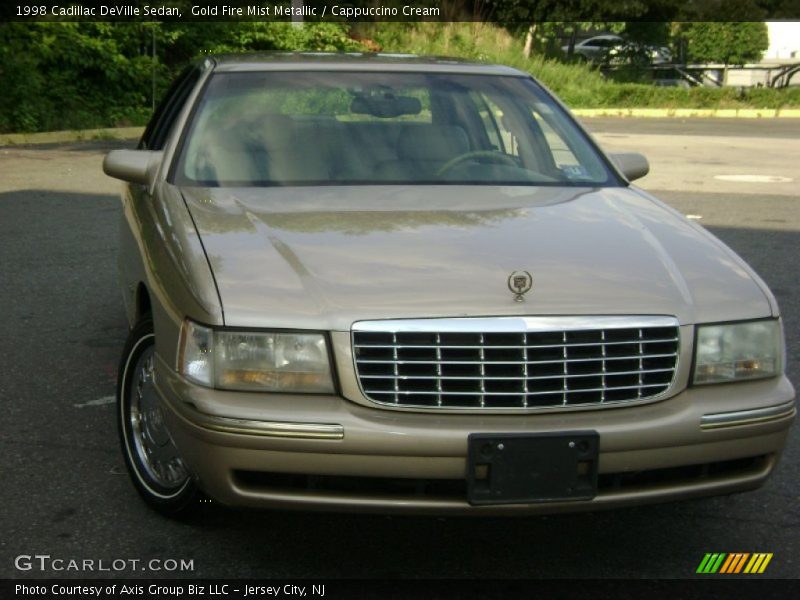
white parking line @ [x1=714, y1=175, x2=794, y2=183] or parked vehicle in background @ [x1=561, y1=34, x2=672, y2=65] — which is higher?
white parking line @ [x1=714, y1=175, x2=794, y2=183]

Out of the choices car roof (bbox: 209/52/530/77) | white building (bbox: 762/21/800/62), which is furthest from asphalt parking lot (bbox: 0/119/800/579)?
white building (bbox: 762/21/800/62)

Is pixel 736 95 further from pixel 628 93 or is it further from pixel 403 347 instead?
pixel 403 347

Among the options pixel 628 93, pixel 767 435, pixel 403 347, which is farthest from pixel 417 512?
pixel 628 93

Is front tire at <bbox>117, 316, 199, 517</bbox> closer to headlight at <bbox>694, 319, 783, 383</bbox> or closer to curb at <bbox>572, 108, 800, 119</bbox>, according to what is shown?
headlight at <bbox>694, 319, 783, 383</bbox>

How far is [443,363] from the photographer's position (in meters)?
3.43

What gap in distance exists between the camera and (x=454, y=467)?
3357 millimetres

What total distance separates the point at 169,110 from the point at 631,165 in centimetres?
213

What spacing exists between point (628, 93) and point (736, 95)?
315 cm

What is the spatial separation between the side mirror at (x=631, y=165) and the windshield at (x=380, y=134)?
18 centimetres

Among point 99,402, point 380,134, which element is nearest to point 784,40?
point 380,134

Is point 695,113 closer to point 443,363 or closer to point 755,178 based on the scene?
point 755,178

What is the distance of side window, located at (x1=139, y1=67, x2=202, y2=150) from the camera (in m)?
5.54

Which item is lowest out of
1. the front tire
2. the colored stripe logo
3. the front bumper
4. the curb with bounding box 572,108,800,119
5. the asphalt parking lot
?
the curb with bounding box 572,108,800,119

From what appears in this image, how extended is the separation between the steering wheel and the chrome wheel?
1392 mm
